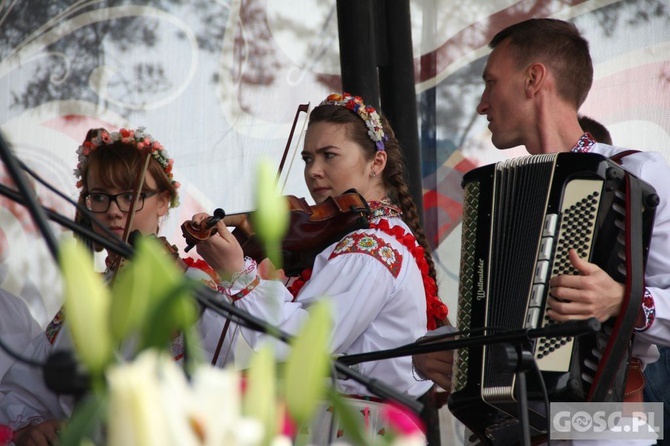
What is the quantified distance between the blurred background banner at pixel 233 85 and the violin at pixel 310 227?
633 millimetres

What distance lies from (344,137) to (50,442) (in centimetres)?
130

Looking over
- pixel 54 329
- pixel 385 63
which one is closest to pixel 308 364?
pixel 54 329

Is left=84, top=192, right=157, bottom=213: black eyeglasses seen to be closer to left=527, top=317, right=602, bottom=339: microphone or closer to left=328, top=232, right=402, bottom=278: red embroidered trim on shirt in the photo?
left=328, top=232, right=402, bottom=278: red embroidered trim on shirt

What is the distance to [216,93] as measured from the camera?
3502 millimetres

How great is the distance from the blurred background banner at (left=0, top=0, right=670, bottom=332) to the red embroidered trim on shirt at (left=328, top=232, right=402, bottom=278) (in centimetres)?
82

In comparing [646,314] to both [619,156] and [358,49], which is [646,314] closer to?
[619,156]

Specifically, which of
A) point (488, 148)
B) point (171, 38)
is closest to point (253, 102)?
point (171, 38)

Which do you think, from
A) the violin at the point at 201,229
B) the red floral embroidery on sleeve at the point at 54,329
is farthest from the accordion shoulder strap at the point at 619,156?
the red floral embroidery on sleeve at the point at 54,329

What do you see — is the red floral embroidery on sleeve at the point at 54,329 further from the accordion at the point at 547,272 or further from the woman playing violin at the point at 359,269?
the accordion at the point at 547,272

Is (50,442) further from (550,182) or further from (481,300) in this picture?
(550,182)

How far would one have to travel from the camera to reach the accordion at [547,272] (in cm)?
199

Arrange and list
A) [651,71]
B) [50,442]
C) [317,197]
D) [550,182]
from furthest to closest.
A: 1. [651,71]
2. [317,197]
3. [50,442]
4. [550,182]

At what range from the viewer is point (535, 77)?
2615mm

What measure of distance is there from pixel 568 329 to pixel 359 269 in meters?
1.27
